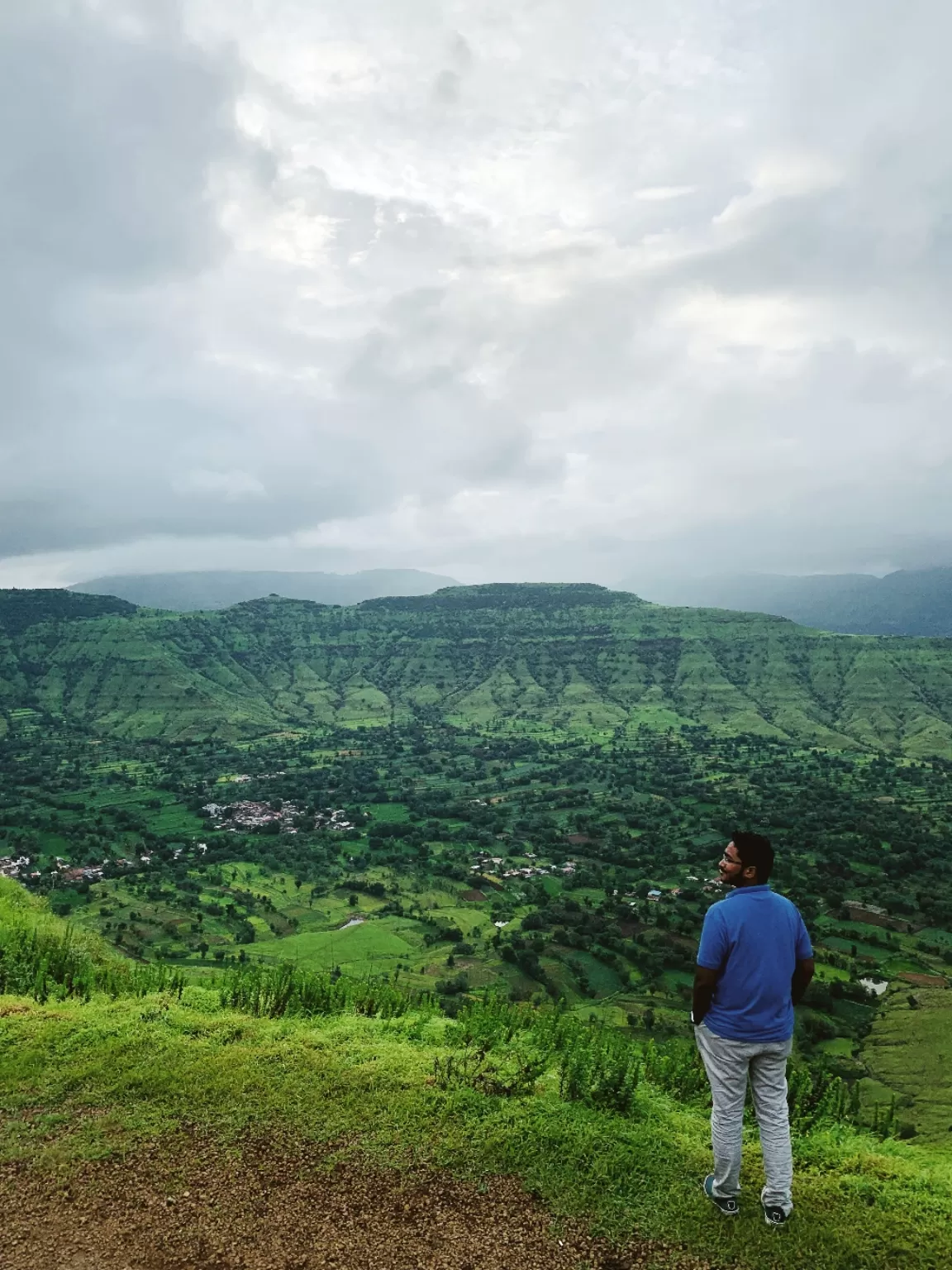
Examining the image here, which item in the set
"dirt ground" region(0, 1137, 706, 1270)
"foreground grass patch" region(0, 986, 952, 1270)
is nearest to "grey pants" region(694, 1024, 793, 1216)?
"foreground grass patch" region(0, 986, 952, 1270)

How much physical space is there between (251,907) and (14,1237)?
80.3 meters

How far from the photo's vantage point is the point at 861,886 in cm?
8194

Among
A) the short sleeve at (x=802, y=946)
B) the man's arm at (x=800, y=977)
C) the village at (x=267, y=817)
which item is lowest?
the village at (x=267, y=817)

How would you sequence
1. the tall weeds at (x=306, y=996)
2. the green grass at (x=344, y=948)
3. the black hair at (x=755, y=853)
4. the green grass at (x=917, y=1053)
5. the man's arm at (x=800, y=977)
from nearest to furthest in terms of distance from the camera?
the black hair at (x=755, y=853), the man's arm at (x=800, y=977), the tall weeds at (x=306, y=996), the green grass at (x=917, y=1053), the green grass at (x=344, y=948)

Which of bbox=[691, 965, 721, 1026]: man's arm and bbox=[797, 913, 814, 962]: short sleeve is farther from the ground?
bbox=[797, 913, 814, 962]: short sleeve

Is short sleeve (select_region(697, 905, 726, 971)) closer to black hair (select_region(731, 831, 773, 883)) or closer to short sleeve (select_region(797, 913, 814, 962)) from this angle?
black hair (select_region(731, 831, 773, 883))

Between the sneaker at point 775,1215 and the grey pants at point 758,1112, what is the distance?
2 cm

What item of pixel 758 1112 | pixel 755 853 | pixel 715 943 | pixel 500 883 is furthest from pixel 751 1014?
pixel 500 883

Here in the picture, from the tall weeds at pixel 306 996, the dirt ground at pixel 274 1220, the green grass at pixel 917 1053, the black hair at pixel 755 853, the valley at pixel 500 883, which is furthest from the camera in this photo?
the green grass at pixel 917 1053

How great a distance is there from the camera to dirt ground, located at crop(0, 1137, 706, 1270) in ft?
17.9

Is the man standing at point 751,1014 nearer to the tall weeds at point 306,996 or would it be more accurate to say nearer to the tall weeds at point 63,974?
the tall weeds at point 306,996

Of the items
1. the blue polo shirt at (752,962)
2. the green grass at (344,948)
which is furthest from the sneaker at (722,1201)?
the green grass at (344,948)

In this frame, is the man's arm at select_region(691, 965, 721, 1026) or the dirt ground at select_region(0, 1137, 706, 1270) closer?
the dirt ground at select_region(0, 1137, 706, 1270)

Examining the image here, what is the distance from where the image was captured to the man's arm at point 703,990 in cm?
564
